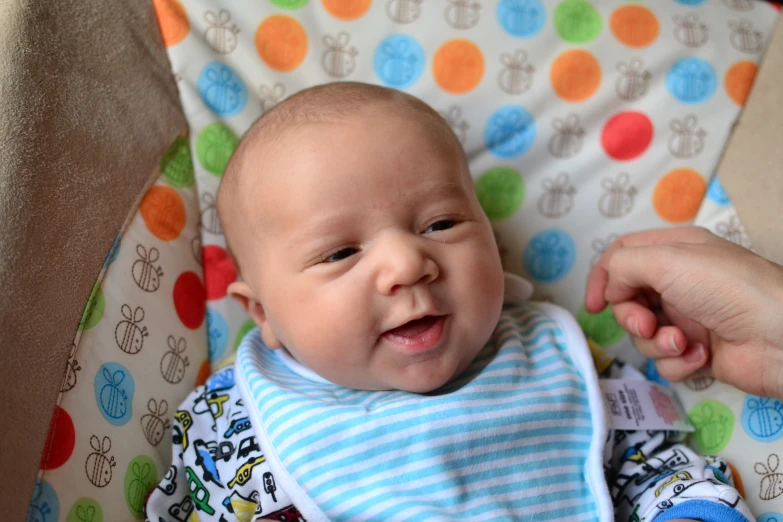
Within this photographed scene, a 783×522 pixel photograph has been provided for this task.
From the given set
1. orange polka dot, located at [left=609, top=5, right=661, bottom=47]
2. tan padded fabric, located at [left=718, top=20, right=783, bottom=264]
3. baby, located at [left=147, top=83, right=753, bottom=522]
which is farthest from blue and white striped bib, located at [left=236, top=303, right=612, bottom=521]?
orange polka dot, located at [left=609, top=5, right=661, bottom=47]

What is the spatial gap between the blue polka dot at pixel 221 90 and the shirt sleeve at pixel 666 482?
1.00 metres

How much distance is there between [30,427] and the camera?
2.97 feet

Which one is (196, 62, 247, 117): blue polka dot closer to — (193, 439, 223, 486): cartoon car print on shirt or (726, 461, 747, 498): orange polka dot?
(193, 439, 223, 486): cartoon car print on shirt

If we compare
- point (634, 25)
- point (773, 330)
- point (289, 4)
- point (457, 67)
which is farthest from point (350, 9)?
point (773, 330)

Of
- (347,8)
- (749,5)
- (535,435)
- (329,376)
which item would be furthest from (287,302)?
(749,5)

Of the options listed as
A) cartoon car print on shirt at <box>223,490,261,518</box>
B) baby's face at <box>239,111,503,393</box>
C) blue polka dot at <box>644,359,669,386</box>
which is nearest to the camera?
baby's face at <box>239,111,503,393</box>

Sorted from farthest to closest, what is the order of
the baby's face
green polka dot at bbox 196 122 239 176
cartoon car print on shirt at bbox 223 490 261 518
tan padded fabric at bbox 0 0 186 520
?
1. green polka dot at bbox 196 122 239 176
2. cartoon car print on shirt at bbox 223 490 261 518
3. the baby's face
4. tan padded fabric at bbox 0 0 186 520

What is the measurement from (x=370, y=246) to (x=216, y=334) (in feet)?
1.72

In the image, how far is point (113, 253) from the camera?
118cm

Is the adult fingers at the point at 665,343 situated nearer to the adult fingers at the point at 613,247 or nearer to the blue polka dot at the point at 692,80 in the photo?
the adult fingers at the point at 613,247

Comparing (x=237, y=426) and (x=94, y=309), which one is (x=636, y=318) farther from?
(x=94, y=309)

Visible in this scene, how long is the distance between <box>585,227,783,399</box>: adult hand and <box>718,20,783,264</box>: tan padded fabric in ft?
0.37

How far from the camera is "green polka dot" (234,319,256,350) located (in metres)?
1.42

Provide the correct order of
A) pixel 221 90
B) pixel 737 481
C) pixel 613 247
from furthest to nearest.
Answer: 1. pixel 221 90
2. pixel 613 247
3. pixel 737 481
